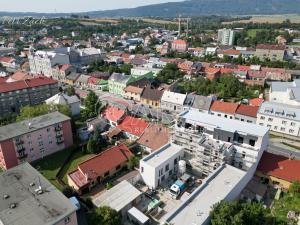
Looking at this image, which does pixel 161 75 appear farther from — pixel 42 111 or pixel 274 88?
pixel 42 111

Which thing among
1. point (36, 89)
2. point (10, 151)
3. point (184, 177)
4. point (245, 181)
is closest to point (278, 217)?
point (245, 181)

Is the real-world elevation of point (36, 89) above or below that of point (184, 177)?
above

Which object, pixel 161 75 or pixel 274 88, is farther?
pixel 161 75

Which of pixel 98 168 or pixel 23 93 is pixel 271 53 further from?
pixel 98 168

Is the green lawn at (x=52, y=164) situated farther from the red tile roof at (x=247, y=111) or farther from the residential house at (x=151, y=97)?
the red tile roof at (x=247, y=111)

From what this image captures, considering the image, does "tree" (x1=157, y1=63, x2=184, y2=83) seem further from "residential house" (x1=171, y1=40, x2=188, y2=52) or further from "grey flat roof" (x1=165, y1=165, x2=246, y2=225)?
"residential house" (x1=171, y1=40, x2=188, y2=52)

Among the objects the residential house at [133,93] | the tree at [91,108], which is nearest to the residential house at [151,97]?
the residential house at [133,93]

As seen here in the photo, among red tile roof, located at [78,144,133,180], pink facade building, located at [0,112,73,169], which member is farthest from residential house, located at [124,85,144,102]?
red tile roof, located at [78,144,133,180]
